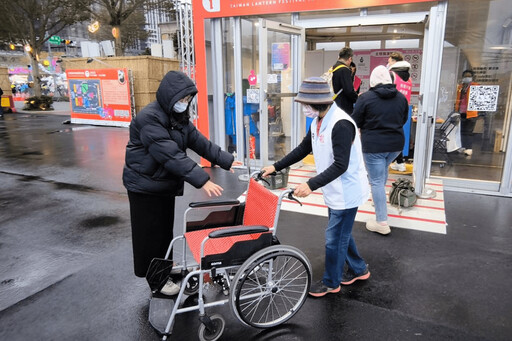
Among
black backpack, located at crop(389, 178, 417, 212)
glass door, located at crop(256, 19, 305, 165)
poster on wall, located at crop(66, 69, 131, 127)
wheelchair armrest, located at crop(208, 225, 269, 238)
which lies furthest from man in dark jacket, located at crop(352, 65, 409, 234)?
poster on wall, located at crop(66, 69, 131, 127)

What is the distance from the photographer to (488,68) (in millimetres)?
4898

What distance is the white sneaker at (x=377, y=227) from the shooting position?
12.3 ft

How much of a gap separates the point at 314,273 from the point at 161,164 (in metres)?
1.57

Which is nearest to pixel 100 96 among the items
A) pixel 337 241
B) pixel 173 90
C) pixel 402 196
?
pixel 402 196

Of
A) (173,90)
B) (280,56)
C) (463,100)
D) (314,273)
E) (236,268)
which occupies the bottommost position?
(314,273)

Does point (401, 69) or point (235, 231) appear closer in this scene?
point (235, 231)

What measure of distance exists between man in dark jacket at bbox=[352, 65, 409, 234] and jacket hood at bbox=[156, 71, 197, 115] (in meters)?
1.87

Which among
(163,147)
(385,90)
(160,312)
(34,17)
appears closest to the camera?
(163,147)

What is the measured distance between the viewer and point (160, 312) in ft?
8.34

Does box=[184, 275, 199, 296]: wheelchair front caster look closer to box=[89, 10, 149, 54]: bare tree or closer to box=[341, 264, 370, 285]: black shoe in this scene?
box=[341, 264, 370, 285]: black shoe

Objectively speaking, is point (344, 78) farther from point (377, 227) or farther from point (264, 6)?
point (377, 227)

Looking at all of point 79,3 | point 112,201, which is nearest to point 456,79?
point 112,201

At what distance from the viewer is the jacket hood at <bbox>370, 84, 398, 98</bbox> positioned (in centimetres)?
343

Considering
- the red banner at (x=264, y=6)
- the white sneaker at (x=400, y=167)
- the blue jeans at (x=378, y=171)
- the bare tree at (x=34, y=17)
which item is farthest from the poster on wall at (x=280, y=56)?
the bare tree at (x=34, y=17)
